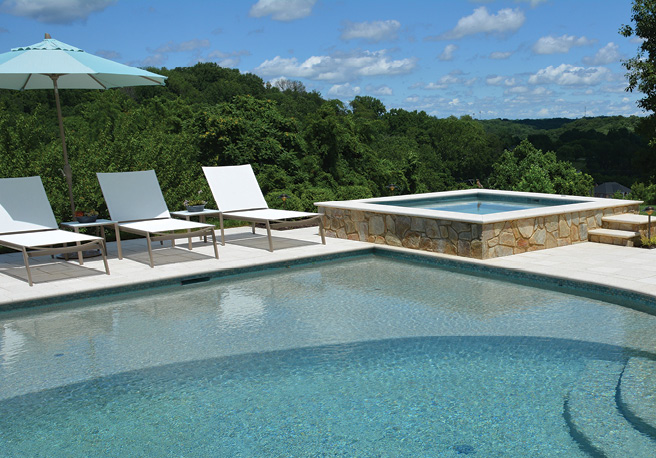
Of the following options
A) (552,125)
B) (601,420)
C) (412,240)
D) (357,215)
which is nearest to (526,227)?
(412,240)

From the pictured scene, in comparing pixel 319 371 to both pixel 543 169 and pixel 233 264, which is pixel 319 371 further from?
pixel 543 169

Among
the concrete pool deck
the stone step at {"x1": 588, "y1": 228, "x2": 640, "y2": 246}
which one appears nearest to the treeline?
the concrete pool deck

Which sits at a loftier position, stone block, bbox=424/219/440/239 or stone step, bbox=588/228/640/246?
stone block, bbox=424/219/440/239

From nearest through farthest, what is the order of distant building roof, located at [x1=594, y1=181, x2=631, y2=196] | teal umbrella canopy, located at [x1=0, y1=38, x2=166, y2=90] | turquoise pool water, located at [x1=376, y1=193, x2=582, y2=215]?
teal umbrella canopy, located at [x1=0, y1=38, x2=166, y2=90], turquoise pool water, located at [x1=376, y1=193, x2=582, y2=215], distant building roof, located at [x1=594, y1=181, x2=631, y2=196]

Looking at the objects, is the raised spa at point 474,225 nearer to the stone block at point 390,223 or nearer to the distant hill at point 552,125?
the stone block at point 390,223

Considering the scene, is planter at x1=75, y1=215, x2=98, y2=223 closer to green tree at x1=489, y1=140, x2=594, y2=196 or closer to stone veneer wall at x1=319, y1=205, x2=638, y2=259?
stone veneer wall at x1=319, y1=205, x2=638, y2=259

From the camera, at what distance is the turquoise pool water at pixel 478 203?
10.1m

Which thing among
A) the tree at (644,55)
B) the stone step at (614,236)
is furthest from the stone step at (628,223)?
the tree at (644,55)

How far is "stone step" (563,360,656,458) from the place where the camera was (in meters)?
3.18

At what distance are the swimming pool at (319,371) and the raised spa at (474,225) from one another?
3.15ft

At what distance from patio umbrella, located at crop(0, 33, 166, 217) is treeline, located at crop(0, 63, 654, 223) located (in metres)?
1.47

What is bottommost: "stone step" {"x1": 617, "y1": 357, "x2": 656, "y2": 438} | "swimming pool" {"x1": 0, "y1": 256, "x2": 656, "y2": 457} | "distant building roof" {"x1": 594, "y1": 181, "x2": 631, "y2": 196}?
"distant building roof" {"x1": 594, "y1": 181, "x2": 631, "y2": 196}

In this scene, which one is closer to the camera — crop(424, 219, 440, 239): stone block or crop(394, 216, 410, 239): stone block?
crop(424, 219, 440, 239): stone block

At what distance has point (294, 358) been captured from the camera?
15.3 feet
